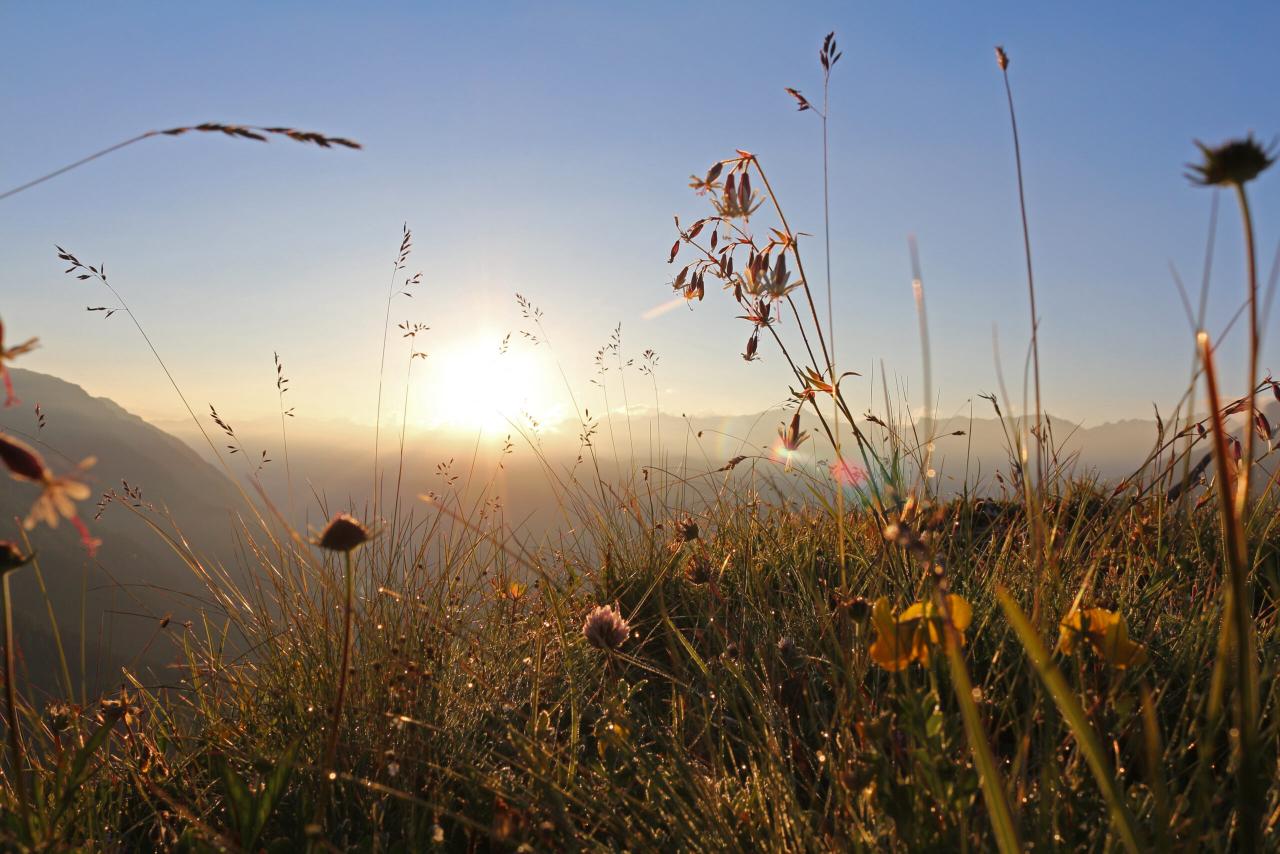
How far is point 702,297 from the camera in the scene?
2195mm

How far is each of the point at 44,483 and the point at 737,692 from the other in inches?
56.6

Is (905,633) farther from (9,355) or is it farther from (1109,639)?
(9,355)

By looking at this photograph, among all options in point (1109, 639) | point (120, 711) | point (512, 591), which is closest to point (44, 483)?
point (120, 711)

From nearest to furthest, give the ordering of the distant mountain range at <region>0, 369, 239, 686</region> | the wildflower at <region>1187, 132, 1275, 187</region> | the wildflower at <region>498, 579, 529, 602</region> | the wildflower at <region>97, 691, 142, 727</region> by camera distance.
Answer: the wildflower at <region>1187, 132, 1275, 187</region>, the wildflower at <region>97, 691, 142, 727</region>, the wildflower at <region>498, 579, 529, 602</region>, the distant mountain range at <region>0, 369, 239, 686</region>

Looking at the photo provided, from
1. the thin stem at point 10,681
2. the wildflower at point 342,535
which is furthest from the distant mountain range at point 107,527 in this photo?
the wildflower at point 342,535

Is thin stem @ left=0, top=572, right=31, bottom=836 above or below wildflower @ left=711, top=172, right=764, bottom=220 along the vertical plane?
below

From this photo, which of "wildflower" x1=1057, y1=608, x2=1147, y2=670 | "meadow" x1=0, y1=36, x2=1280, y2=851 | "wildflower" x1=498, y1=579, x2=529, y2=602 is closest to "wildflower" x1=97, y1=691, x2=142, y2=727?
"meadow" x1=0, y1=36, x2=1280, y2=851

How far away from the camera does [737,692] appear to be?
1847 millimetres

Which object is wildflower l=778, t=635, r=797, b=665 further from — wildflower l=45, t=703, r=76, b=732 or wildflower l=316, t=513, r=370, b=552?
wildflower l=45, t=703, r=76, b=732

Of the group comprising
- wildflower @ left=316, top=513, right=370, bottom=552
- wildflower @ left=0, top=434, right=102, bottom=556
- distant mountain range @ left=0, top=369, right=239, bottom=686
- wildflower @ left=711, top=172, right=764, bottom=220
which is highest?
wildflower @ left=711, top=172, right=764, bottom=220

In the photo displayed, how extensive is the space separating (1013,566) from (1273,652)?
62cm

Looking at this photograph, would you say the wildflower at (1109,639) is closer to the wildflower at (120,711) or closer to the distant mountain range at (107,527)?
the distant mountain range at (107,527)

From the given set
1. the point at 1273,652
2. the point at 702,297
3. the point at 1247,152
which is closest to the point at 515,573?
the point at 702,297

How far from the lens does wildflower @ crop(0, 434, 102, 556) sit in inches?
31.0
